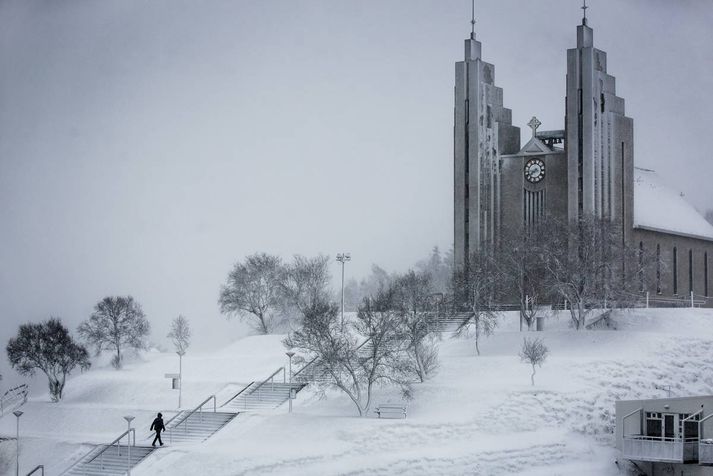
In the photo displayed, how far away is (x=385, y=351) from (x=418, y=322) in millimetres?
4207

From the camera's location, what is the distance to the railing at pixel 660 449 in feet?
153

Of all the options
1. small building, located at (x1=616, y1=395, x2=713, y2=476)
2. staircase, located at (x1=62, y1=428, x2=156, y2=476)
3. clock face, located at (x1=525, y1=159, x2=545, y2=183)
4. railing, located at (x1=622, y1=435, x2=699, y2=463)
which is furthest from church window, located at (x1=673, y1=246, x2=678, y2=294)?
staircase, located at (x1=62, y1=428, x2=156, y2=476)

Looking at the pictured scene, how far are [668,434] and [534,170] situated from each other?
3529 cm

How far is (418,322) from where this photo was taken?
58.6 meters

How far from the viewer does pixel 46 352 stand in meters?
71.8

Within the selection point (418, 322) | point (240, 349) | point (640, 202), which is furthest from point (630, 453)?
point (640, 202)

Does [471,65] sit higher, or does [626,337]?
[471,65]

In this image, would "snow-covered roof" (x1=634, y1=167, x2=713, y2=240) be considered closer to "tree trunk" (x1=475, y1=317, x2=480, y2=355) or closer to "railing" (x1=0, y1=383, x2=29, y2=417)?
"tree trunk" (x1=475, y1=317, x2=480, y2=355)

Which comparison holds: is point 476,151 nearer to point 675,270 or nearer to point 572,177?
point 572,177

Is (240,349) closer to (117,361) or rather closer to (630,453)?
(117,361)

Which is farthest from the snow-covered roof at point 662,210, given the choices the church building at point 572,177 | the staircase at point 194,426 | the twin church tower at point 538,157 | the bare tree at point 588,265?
the staircase at point 194,426

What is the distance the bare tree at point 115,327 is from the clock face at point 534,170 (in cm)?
2655

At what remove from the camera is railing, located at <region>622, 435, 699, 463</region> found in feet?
153

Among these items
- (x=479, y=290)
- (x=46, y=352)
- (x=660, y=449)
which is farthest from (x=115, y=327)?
(x=660, y=449)
